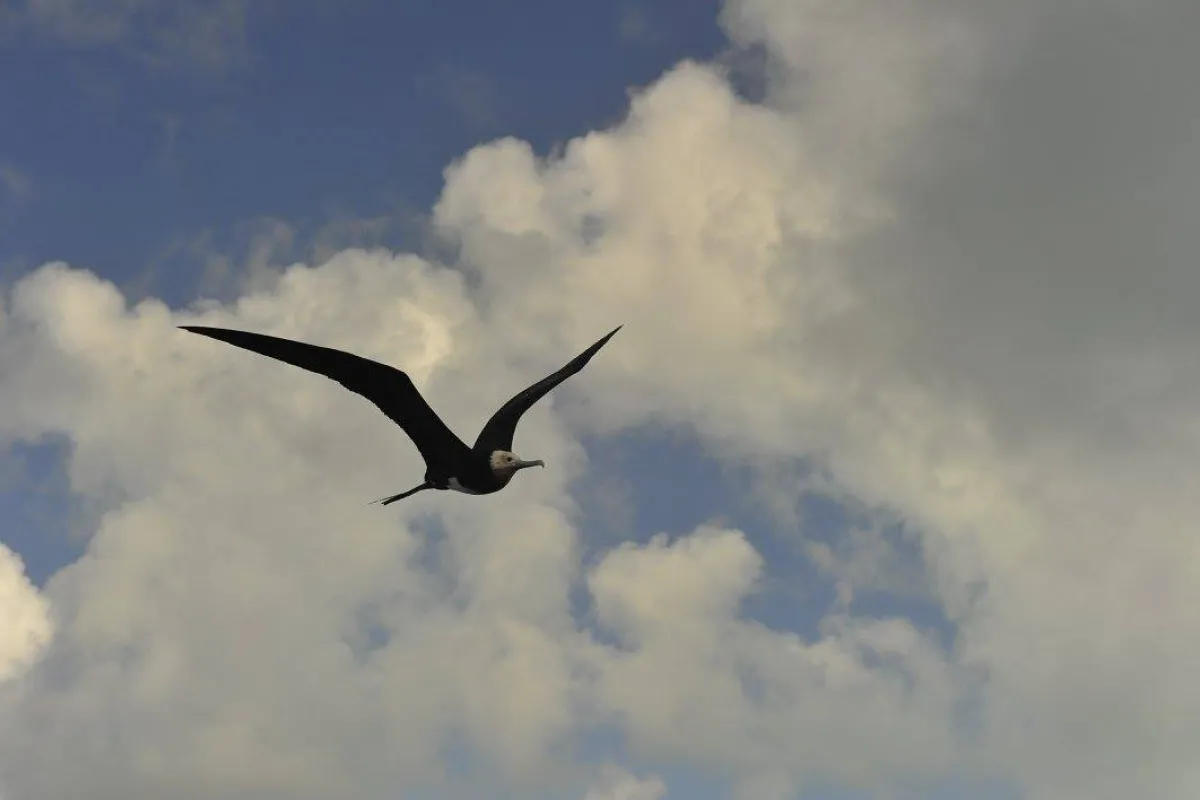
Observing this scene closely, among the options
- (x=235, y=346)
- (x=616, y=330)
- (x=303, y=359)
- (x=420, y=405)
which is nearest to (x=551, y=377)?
(x=616, y=330)

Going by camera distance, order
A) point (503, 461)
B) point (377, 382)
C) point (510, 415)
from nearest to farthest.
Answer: point (377, 382) → point (503, 461) → point (510, 415)

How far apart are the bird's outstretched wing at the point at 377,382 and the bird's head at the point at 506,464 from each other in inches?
23.3

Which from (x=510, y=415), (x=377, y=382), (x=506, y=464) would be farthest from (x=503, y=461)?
(x=377, y=382)

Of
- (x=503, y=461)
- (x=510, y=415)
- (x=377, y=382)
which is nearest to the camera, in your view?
(x=377, y=382)

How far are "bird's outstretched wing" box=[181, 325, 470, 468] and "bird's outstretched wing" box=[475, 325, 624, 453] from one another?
0.98m

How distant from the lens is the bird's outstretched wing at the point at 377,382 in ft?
52.3

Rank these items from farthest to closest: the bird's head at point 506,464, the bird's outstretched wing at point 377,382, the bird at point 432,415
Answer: the bird's head at point 506,464
the bird at point 432,415
the bird's outstretched wing at point 377,382

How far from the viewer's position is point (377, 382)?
61.1 ft

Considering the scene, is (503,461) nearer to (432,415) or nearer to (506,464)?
(506,464)

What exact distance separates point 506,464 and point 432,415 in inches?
74.3

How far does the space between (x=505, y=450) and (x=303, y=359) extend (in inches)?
212

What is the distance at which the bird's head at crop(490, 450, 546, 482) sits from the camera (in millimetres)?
20391

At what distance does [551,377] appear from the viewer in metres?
22.6

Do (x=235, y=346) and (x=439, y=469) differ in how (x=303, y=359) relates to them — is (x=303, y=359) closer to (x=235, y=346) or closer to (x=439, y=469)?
(x=235, y=346)
